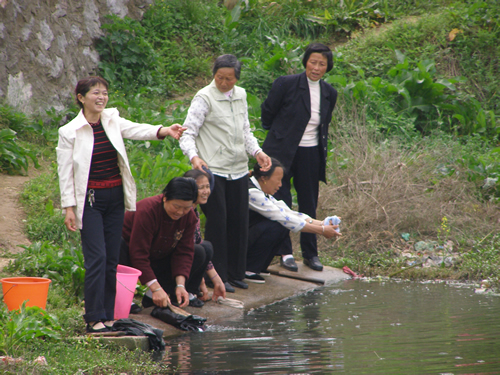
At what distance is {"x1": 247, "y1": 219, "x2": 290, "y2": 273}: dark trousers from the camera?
614 centimetres

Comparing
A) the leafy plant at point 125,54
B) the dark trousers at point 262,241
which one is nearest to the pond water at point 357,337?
the dark trousers at point 262,241

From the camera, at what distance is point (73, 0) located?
33.4ft

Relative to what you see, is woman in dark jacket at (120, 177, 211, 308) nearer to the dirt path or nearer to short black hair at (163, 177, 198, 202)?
short black hair at (163, 177, 198, 202)

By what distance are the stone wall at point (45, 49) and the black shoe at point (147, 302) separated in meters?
4.85

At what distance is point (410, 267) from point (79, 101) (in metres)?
4.12

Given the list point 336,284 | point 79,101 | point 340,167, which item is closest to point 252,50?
point 340,167

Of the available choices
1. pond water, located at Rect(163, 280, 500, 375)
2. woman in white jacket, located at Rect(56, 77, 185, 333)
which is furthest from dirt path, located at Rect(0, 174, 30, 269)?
pond water, located at Rect(163, 280, 500, 375)

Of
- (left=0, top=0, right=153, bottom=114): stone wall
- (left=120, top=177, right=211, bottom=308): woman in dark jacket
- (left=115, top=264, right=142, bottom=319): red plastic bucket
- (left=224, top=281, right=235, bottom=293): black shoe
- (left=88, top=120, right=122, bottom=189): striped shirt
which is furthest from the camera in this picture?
(left=0, top=0, right=153, bottom=114): stone wall

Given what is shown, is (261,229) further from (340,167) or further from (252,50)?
(252,50)

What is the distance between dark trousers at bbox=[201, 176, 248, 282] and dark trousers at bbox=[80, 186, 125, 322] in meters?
1.17

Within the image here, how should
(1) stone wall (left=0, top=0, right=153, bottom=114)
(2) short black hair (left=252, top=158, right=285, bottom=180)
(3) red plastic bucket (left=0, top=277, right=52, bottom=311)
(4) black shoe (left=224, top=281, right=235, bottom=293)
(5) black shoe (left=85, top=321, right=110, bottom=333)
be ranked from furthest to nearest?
(1) stone wall (left=0, top=0, right=153, bottom=114) → (2) short black hair (left=252, top=158, right=285, bottom=180) → (4) black shoe (left=224, top=281, right=235, bottom=293) → (5) black shoe (left=85, top=321, right=110, bottom=333) → (3) red plastic bucket (left=0, top=277, right=52, bottom=311)

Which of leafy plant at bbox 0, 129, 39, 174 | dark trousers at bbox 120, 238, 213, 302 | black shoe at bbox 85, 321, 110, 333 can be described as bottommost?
black shoe at bbox 85, 321, 110, 333

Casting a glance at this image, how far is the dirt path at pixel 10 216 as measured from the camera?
19.7 ft

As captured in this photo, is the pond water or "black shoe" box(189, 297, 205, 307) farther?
"black shoe" box(189, 297, 205, 307)
